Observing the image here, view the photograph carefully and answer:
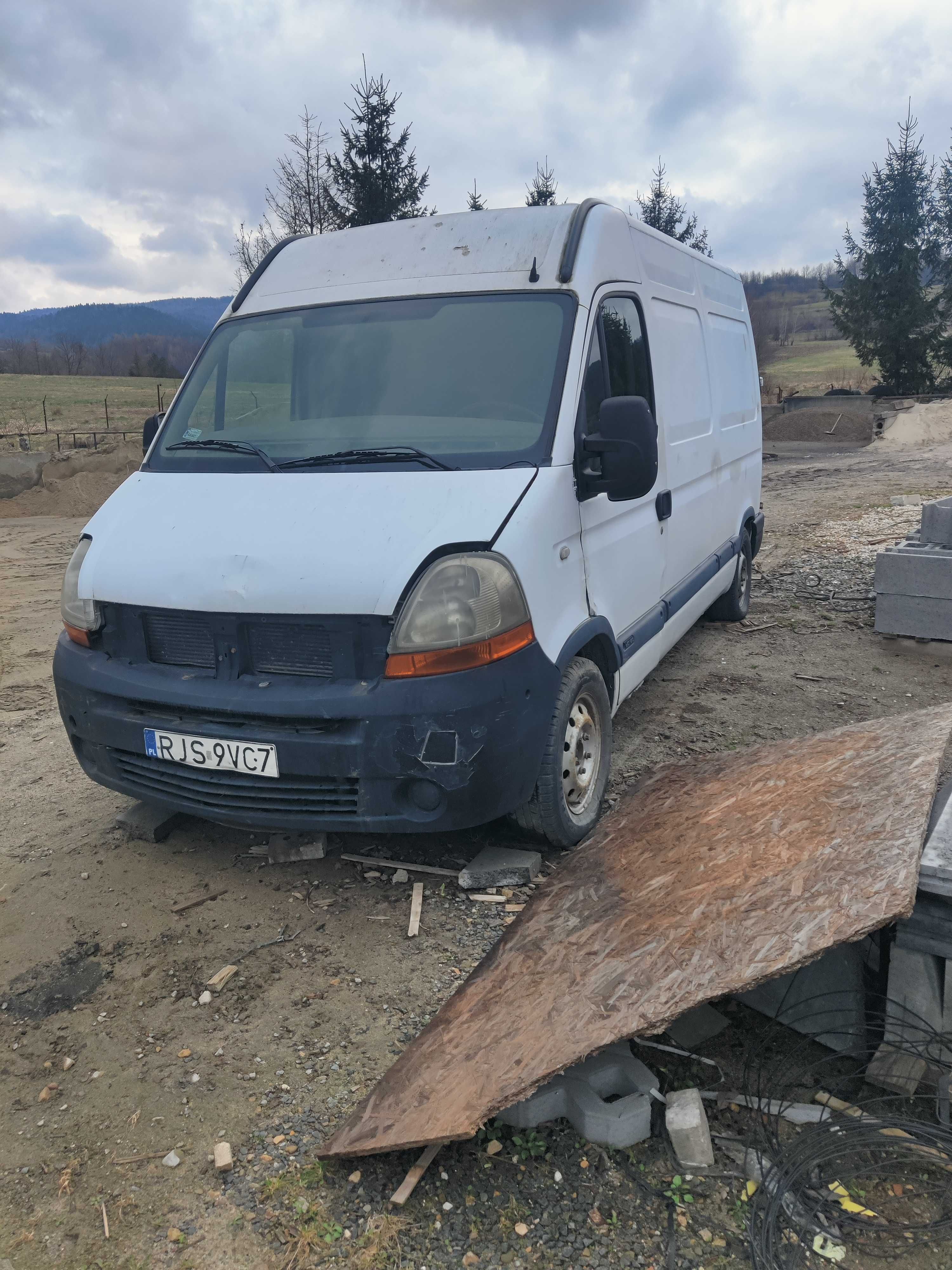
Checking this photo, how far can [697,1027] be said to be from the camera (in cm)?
279

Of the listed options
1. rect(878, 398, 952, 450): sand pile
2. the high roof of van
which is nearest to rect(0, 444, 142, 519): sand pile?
the high roof of van

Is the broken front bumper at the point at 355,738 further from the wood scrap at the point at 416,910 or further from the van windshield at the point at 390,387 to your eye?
the van windshield at the point at 390,387

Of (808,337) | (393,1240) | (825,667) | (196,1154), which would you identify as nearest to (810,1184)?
(393,1240)

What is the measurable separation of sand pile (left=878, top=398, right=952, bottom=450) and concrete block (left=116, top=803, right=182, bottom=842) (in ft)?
74.2

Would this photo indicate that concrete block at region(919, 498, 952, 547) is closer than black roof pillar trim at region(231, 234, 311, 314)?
No

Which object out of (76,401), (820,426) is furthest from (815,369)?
(76,401)

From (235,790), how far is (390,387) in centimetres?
176

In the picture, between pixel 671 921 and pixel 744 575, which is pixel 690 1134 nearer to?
pixel 671 921

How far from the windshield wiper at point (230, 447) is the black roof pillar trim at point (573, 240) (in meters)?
1.42

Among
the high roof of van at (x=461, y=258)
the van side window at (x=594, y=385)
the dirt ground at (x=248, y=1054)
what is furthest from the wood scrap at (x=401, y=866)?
the high roof of van at (x=461, y=258)

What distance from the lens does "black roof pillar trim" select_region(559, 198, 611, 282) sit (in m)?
3.85

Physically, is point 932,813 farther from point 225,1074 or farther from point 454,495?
point 225,1074

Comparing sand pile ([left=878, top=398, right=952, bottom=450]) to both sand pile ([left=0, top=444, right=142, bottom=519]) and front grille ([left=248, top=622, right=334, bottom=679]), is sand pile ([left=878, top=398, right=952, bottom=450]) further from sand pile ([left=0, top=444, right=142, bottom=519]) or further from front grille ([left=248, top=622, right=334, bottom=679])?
front grille ([left=248, top=622, right=334, bottom=679])

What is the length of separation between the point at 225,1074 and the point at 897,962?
6.36 ft
